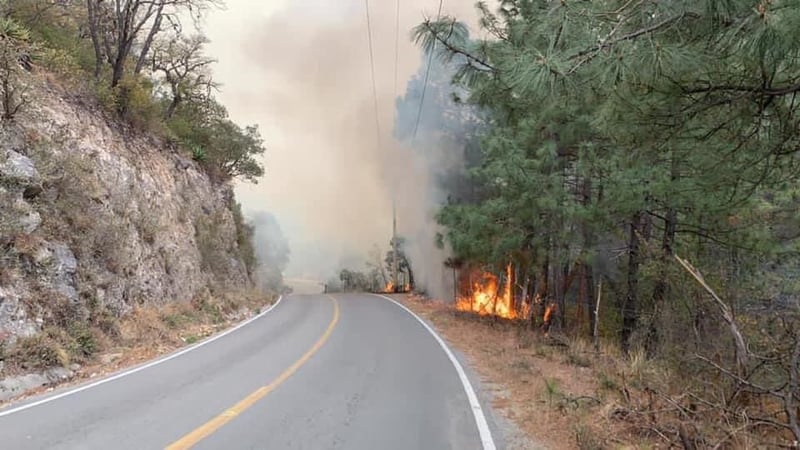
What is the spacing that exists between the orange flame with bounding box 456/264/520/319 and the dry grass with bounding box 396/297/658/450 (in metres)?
3.38

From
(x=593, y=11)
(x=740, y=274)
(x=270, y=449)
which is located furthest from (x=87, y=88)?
(x=740, y=274)

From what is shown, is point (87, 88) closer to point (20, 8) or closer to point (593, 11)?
point (20, 8)

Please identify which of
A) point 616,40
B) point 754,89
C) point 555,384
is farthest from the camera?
point 555,384

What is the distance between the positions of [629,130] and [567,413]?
3.44m

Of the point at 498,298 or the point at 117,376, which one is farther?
the point at 498,298

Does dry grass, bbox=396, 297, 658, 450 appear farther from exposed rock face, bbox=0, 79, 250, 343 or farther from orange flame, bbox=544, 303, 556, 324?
exposed rock face, bbox=0, 79, 250, 343

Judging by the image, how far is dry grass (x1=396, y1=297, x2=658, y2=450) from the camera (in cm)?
533

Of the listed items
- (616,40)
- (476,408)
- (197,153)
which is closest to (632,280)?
(476,408)

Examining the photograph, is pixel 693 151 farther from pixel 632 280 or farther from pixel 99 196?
pixel 99 196

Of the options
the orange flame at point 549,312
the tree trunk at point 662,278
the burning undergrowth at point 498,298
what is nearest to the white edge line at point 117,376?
the tree trunk at point 662,278

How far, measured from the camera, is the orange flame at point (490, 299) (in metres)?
18.0

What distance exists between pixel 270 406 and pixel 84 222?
8329mm

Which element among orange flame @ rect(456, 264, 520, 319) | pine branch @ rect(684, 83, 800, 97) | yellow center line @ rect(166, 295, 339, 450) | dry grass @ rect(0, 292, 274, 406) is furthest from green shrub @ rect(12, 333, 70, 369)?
orange flame @ rect(456, 264, 520, 319)

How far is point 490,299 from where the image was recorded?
765 inches
